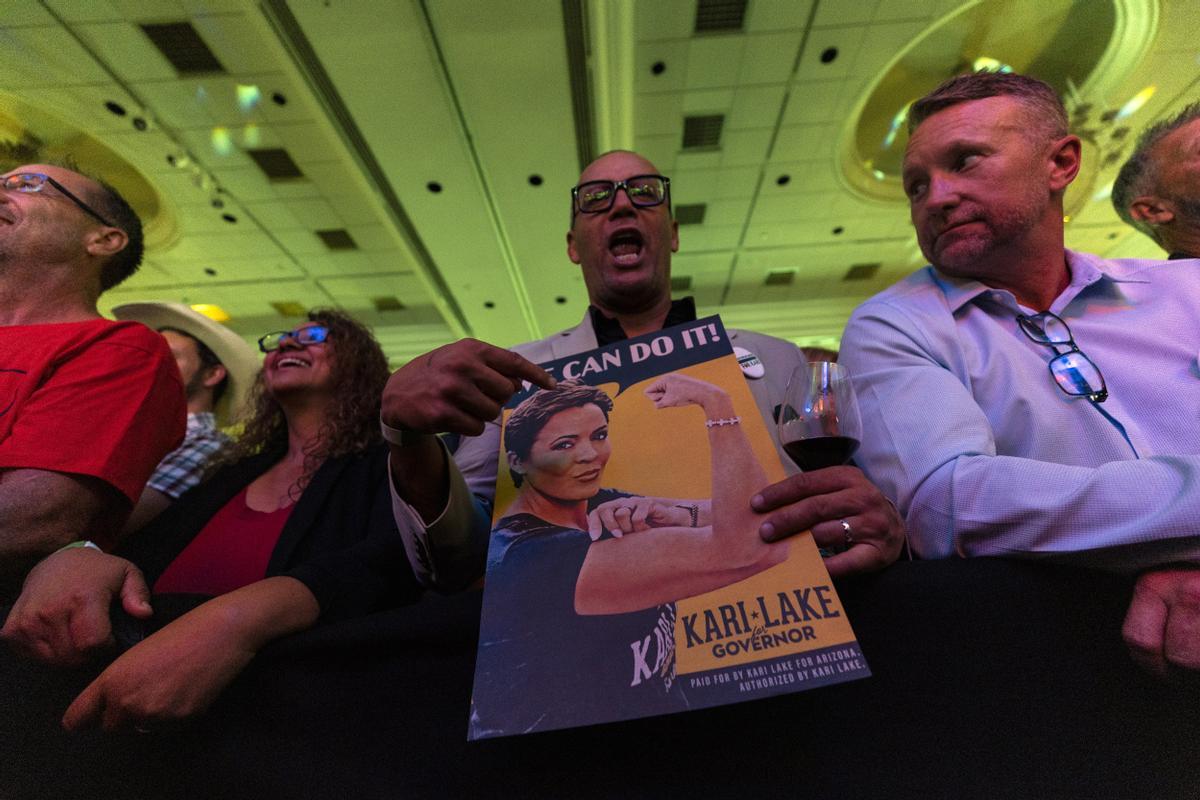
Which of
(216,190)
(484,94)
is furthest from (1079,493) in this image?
(216,190)

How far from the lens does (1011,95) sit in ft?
3.89

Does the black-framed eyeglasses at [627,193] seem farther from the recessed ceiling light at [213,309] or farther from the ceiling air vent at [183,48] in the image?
the recessed ceiling light at [213,309]

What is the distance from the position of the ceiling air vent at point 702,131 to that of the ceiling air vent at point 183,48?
4818 millimetres

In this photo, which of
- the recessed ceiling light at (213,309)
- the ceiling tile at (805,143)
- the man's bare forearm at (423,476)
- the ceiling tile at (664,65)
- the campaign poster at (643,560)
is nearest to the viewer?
the campaign poster at (643,560)

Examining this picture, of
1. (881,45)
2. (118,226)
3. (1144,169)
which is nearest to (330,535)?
(118,226)

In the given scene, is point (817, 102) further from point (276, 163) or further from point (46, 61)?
point (46, 61)

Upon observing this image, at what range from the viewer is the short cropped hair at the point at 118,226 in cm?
153

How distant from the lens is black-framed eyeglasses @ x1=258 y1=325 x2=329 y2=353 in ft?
6.16

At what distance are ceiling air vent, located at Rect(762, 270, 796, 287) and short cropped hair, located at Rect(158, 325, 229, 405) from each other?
27.4 ft

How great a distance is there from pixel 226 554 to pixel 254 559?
0.08 metres

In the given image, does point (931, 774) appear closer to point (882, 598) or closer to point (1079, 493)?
point (882, 598)

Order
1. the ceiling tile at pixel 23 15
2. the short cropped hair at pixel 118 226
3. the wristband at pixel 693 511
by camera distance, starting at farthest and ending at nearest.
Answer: the ceiling tile at pixel 23 15, the short cropped hair at pixel 118 226, the wristband at pixel 693 511

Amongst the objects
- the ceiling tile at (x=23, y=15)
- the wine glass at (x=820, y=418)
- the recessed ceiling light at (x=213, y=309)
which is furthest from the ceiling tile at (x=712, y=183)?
the recessed ceiling light at (x=213, y=309)

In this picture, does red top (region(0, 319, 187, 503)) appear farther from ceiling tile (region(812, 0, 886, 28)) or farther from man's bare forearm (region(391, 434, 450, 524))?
ceiling tile (region(812, 0, 886, 28))
